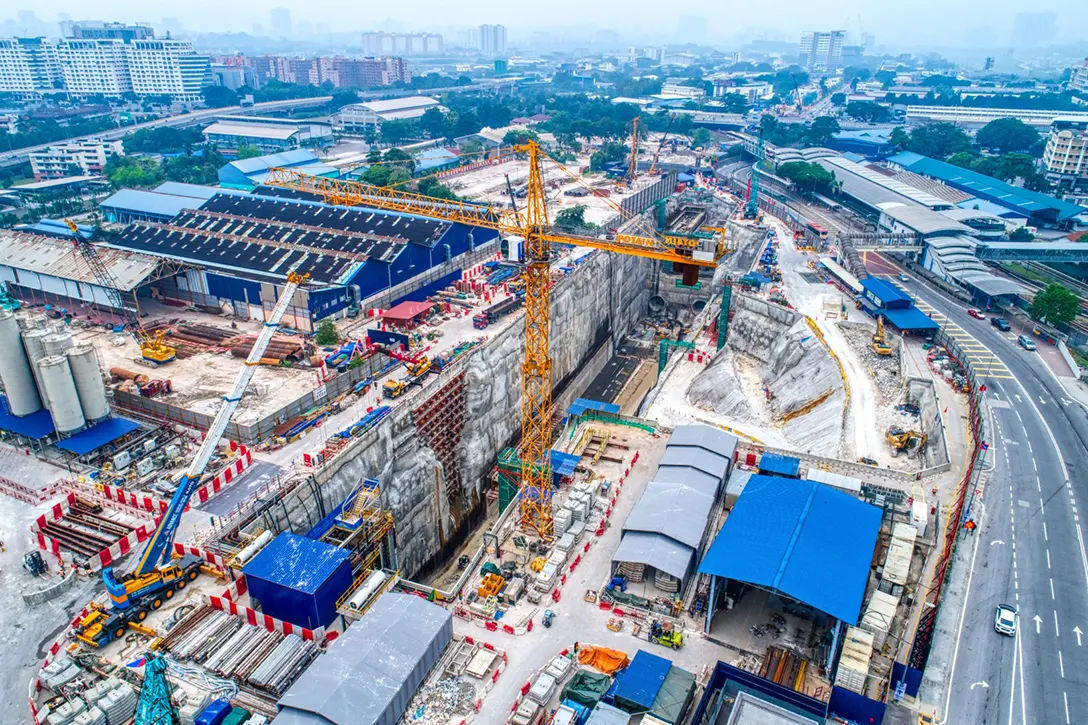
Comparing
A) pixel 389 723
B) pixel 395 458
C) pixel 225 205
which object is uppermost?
pixel 225 205

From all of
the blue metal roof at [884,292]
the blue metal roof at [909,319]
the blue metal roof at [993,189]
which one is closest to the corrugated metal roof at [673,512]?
the blue metal roof at [909,319]

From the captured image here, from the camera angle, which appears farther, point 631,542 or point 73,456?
point 73,456

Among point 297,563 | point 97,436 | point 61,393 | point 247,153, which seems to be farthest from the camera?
point 247,153

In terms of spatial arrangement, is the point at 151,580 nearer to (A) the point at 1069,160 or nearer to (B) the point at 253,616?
(B) the point at 253,616

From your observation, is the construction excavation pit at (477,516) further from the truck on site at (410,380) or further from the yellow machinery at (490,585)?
the truck on site at (410,380)

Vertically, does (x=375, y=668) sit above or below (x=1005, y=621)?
above

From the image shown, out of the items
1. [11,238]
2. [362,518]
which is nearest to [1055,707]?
[362,518]

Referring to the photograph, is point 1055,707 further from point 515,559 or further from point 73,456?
point 73,456

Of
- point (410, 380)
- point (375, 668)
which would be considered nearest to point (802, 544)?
point (375, 668)
